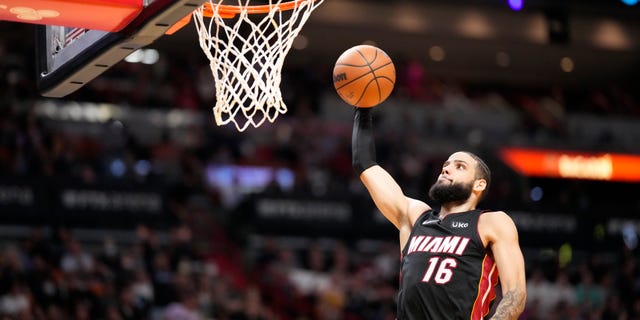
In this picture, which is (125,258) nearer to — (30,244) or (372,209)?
(30,244)

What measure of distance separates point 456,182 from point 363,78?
776mm

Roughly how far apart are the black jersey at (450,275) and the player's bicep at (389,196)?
34 centimetres

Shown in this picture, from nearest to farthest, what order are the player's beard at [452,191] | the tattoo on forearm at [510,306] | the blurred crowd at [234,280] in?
the tattoo on forearm at [510,306] → the player's beard at [452,191] → the blurred crowd at [234,280]

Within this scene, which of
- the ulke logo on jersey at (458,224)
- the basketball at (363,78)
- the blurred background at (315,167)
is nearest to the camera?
the ulke logo on jersey at (458,224)

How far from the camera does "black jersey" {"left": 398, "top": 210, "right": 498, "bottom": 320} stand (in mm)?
4824

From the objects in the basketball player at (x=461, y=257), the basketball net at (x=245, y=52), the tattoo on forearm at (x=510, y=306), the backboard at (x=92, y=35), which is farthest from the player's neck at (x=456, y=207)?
the backboard at (x=92, y=35)

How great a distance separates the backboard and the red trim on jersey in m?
1.79

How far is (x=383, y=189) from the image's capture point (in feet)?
17.4

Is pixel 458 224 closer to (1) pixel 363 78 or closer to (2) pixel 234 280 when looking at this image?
(1) pixel 363 78

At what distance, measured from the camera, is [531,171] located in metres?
20.1

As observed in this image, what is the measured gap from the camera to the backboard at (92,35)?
4.78 meters

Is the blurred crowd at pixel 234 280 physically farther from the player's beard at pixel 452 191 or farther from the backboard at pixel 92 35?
the player's beard at pixel 452 191

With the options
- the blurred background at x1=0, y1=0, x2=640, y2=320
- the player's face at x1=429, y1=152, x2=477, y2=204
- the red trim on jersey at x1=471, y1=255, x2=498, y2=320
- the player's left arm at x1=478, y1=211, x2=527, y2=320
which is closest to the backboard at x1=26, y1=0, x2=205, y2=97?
the player's face at x1=429, y1=152, x2=477, y2=204

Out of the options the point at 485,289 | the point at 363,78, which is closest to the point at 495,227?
the point at 485,289
